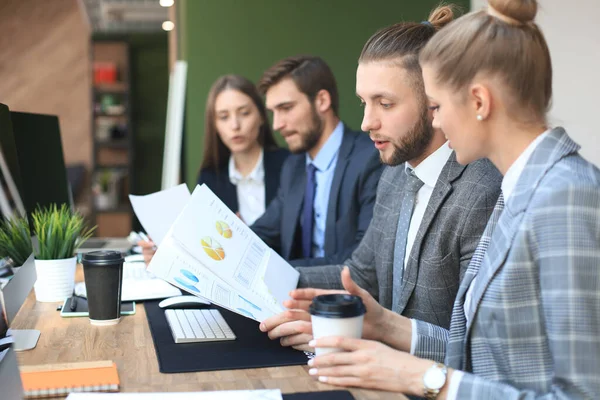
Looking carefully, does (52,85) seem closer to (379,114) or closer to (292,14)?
(292,14)

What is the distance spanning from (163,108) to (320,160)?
710cm

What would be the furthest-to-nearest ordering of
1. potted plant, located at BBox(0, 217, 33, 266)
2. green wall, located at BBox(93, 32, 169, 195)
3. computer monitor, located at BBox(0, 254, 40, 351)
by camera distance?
green wall, located at BBox(93, 32, 169, 195)
potted plant, located at BBox(0, 217, 33, 266)
computer monitor, located at BBox(0, 254, 40, 351)

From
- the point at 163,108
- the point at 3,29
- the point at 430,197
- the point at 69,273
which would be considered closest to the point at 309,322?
the point at 430,197

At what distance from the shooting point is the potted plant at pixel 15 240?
155 cm

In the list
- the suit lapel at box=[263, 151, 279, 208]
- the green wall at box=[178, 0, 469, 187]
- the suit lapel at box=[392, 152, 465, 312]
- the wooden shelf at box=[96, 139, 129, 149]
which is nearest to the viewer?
the suit lapel at box=[392, 152, 465, 312]

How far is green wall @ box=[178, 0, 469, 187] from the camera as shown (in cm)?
427

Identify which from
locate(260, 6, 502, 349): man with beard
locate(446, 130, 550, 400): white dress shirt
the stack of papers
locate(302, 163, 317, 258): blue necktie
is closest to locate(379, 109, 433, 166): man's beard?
locate(260, 6, 502, 349): man with beard

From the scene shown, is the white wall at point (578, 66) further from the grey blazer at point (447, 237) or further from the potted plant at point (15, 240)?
the potted plant at point (15, 240)

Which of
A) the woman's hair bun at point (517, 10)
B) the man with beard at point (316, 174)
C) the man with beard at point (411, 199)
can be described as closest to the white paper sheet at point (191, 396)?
the man with beard at point (411, 199)

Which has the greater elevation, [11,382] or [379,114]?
[379,114]

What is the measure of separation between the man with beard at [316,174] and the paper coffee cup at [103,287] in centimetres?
97

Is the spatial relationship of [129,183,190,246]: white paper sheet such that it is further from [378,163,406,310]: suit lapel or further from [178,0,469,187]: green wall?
[178,0,469,187]: green wall

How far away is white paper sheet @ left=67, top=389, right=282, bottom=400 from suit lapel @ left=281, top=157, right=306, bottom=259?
1.81 metres

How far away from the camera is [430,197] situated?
1.71m
